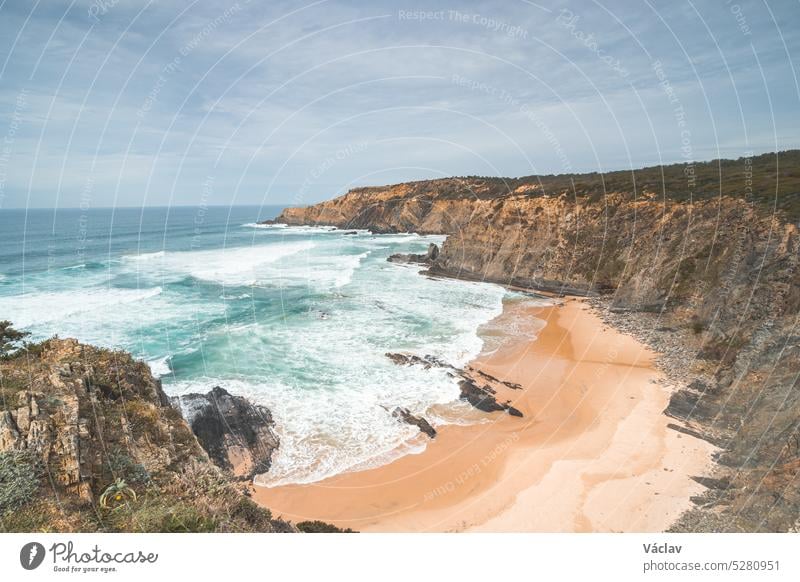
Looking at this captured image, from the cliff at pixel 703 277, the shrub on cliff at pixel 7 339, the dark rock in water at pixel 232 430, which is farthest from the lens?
the dark rock in water at pixel 232 430

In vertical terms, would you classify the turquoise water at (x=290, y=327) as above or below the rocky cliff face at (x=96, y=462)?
below

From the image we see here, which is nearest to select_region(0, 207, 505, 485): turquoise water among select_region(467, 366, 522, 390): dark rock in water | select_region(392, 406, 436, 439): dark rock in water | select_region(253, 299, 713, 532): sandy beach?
select_region(392, 406, 436, 439): dark rock in water

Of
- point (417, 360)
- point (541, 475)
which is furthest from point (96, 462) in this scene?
point (417, 360)
